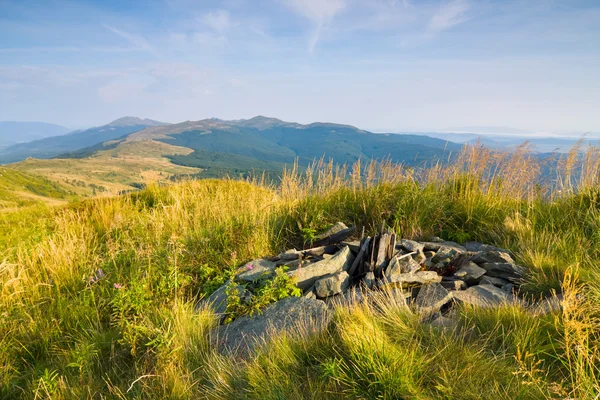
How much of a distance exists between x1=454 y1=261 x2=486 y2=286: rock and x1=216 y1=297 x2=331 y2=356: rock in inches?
75.7

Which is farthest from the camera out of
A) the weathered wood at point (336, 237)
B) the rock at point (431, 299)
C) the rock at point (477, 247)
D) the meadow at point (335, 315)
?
the weathered wood at point (336, 237)

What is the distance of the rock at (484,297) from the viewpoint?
325 cm

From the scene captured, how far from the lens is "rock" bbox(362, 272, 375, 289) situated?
12.5ft

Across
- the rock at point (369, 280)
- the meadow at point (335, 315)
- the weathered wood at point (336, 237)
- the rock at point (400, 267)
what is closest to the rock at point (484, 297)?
the meadow at point (335, 315)

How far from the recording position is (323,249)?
499 centimetres

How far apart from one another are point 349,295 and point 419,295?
2.45ft

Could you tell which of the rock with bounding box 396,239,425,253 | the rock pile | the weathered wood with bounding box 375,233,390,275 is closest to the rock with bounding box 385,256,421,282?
the rock pile

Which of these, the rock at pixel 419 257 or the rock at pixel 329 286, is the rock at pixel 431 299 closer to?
the rock at pixel 419 257

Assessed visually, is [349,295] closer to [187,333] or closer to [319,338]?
[319,338]

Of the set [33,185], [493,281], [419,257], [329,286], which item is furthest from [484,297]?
[33,185]

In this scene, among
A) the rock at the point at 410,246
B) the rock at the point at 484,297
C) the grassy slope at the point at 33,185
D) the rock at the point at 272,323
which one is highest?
the rock at the point at 410,246

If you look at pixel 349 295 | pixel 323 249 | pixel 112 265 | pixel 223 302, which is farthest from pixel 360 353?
pixel 112 265

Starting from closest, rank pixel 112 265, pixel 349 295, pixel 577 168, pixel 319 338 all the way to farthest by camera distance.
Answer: pixel 319 338, pixel 349 295, pixel 112 265, pixel 577 168

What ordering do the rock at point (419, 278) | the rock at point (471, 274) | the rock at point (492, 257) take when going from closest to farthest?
1. the rock at point (419, 278)
2. the rock at point (471, 274)
3. the rock at point (492, 257)
